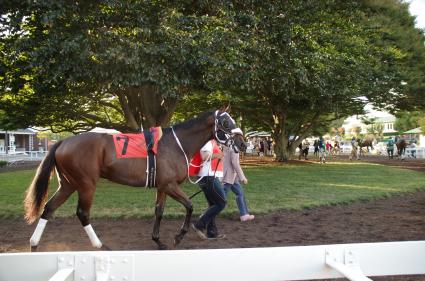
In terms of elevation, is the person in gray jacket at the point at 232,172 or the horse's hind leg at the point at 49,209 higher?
the person in gray jacket at the point at 232,172

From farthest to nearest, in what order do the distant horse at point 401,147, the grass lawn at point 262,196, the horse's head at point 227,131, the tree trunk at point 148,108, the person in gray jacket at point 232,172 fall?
the distant horse at point 401,147
the tree trunk at point 148,108
the grass lawn at point 262,196
the person in gray jacket at point 232,172
the horse's head at point 227,131

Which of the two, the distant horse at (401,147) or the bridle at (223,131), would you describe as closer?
the bridle at (223,131)

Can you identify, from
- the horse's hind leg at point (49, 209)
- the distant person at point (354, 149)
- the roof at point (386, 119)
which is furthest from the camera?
the roof at point (386, 119)

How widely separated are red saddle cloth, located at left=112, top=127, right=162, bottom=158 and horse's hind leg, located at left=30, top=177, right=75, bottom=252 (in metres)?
0.93

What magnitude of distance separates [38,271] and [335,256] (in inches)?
63.3

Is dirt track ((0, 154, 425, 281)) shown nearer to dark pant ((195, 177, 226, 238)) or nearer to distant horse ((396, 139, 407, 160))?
dark pant ((195, 177, 226, 238))

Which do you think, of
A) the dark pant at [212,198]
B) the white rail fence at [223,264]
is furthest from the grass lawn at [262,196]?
the white rail fence at [223,264]

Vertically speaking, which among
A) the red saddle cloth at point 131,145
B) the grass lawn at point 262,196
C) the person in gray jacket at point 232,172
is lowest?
the grass lawn at point 262,196

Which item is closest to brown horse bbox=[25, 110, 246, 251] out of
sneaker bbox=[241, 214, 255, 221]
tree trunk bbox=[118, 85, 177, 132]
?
sneaker bbox=[241, 214, 255, 221]

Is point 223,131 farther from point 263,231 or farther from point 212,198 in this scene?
point 263,231

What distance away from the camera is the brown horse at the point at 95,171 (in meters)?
6.10

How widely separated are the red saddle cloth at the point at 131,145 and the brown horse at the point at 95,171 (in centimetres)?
6

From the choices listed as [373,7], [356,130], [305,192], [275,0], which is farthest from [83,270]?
[356,130]

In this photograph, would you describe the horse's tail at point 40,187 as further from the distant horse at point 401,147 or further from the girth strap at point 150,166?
the distant horse at point 401,147
